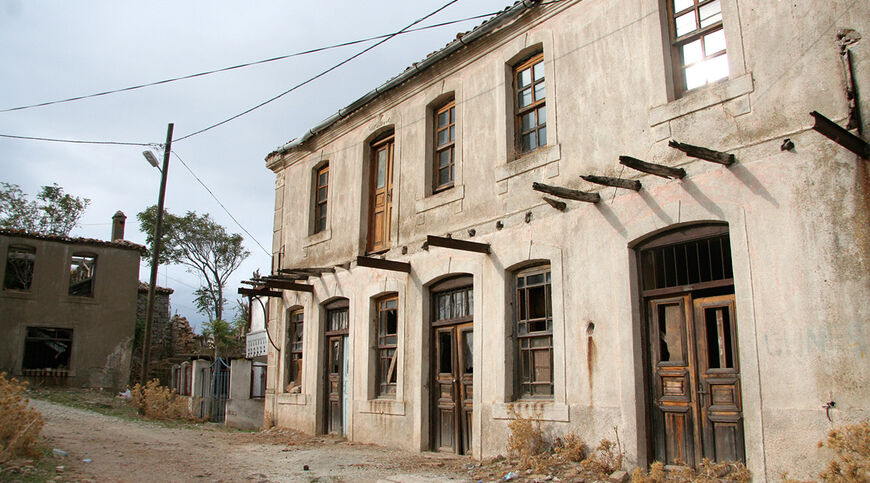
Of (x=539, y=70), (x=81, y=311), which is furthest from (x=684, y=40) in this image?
(x=81, y=311)

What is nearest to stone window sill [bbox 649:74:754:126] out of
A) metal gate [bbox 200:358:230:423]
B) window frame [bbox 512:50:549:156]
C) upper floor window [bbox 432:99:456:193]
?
window frame [bbox 512:50:549:156]

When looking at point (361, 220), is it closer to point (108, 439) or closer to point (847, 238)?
point (108, 439)

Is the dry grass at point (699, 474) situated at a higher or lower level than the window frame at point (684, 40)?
A: lower

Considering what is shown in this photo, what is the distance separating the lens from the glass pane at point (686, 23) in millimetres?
7535

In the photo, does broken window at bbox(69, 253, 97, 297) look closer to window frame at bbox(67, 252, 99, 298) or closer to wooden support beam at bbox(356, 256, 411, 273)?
window frame at bbox(67, 252, 99, 298)

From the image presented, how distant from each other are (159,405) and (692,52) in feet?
46.0

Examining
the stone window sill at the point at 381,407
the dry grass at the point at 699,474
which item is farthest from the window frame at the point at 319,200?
the dry grass at the point at 699,474

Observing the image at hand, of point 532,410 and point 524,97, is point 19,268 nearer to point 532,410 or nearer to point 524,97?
point 524,97

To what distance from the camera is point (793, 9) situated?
6480 millimetres

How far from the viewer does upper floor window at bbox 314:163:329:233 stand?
45.8ft

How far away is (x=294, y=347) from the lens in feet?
46.1

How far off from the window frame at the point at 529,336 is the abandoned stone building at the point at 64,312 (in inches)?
753

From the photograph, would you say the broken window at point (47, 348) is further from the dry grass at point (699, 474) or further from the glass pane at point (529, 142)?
the dry grass at point (699, 474)

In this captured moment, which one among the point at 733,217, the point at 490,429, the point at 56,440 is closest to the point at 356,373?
the point at 490,429
